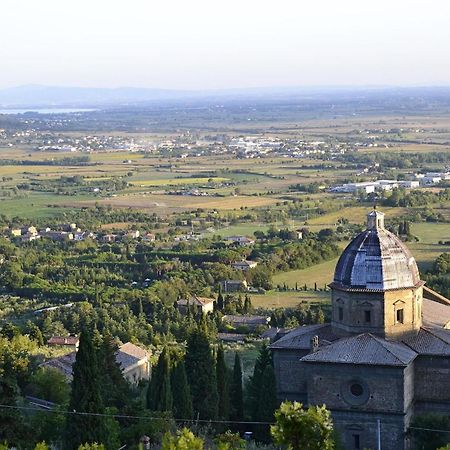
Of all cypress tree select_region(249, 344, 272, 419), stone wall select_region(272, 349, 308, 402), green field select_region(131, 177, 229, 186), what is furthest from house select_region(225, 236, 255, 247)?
green field select_region(131, 177, 229, 186)

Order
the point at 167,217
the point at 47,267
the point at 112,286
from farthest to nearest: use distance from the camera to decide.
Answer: the point at 167,217 → the point at 47,267 → the point at 112,286

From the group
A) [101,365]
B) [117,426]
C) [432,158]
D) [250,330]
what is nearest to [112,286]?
[250,330]

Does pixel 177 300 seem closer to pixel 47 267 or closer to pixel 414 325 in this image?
pixel 47 267

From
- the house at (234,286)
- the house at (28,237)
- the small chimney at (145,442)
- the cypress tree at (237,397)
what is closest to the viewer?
the small chimney at (145,442)

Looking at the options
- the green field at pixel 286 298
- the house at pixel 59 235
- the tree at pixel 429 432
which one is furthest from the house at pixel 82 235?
the tree at pixel 429 432

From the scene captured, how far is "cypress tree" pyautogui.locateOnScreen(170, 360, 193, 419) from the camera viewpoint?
31.0 m

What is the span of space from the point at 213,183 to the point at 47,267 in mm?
58576

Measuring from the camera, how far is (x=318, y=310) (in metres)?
51.6

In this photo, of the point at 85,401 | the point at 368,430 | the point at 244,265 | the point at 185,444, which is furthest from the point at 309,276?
the point at 185,444

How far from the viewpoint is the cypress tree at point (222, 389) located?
32.0 m

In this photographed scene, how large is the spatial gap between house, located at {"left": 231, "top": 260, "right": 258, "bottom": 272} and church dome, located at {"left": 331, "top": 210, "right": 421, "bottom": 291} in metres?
33.5

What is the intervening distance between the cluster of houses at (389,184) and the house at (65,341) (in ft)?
212

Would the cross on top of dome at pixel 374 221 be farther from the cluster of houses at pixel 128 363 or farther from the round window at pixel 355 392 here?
the cluster of houses at pixel 128 363

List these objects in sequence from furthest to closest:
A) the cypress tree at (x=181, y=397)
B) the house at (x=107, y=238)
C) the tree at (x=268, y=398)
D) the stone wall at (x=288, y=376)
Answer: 1. the house at (x=107, y=238)
2. the stone wall at (x=288, y=376)
3. the cypress tree at (x=181, y=397)
4. the tree at (x=268, y=398)
